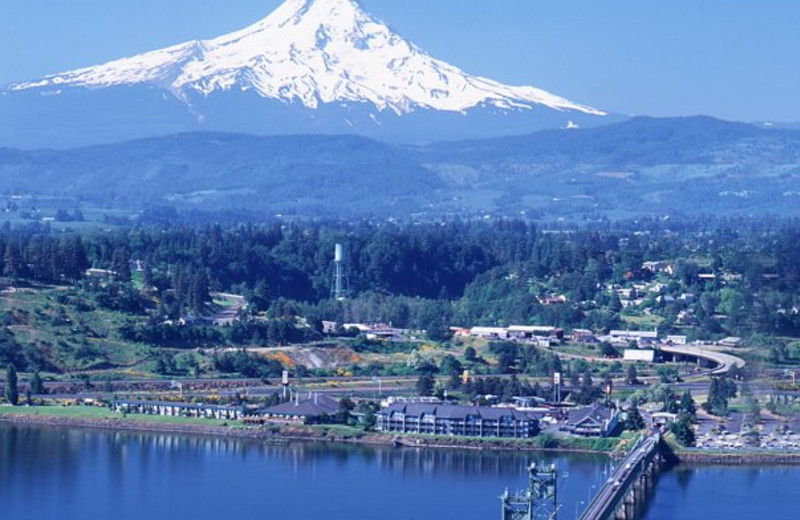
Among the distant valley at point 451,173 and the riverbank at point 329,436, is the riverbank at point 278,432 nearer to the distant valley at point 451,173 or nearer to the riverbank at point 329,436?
the riverbank at point 329,436

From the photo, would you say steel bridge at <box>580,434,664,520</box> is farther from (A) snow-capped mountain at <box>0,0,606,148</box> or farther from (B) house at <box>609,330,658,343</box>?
(A) snow-capped mountain at <box>0,0,606,148</box>

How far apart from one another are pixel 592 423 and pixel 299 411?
371 centimetres

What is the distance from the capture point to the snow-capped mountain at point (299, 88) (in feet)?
350

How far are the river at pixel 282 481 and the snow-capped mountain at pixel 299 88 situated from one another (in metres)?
81.2

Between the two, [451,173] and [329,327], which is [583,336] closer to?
[329,327]

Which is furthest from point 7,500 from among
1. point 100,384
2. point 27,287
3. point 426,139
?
point 426,139

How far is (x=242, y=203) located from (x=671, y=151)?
72.6 ft

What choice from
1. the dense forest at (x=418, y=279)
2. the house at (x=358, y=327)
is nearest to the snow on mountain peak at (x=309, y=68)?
the dense forest at (x=418, y=279)

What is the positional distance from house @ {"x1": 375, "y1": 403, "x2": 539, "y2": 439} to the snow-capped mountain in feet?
262

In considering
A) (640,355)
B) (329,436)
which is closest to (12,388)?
(329,436)

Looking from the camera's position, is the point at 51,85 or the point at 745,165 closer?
the point at 745,165

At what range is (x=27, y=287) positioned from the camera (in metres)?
34.1

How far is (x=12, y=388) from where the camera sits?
1069 inches

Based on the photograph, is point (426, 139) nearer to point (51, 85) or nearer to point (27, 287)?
point (51, 85)
